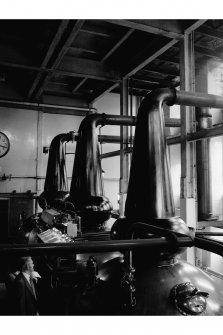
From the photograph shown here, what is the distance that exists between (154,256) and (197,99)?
6.07 feet

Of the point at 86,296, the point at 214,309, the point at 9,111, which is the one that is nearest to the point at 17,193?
the point at 9,111

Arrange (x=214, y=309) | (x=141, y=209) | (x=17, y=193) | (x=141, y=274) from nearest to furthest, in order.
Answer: (x=214, y=309) < (x=141, y=274) < (x=141, y=209) < (x=17, y=193)

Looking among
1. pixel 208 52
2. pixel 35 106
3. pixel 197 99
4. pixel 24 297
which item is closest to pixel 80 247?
pixel 24 297

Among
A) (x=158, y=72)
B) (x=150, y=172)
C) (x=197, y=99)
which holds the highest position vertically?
(x=158, y=72)

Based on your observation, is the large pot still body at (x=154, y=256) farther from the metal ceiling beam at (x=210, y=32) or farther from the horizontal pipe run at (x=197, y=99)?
the metal ceiling beam at (x=210, y=32)

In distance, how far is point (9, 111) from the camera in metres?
7.32

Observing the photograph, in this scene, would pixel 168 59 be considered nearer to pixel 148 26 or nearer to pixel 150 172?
pixel 148 26

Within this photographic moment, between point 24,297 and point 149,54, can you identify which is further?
point 149,54

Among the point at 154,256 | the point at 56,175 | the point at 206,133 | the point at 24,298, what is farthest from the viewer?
the point at 56,175

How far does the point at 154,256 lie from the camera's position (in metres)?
2.15

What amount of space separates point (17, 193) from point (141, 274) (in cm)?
552

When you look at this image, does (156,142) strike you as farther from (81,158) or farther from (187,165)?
(81,158)

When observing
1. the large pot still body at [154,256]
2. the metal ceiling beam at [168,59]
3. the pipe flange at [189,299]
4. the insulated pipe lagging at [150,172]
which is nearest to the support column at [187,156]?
the large pot still body at [154,256]

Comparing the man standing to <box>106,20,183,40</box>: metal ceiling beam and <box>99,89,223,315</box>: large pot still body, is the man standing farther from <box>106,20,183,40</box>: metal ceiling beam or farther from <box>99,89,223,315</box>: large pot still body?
<box>106,20,183,40</box>: metal ceiling beam
